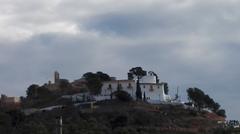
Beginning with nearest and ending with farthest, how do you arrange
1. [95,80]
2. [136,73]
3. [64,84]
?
[95,80] → [136,73] → [64,84]

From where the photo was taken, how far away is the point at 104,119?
364 ft

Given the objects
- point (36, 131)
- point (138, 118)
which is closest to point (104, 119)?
point (138, 118)

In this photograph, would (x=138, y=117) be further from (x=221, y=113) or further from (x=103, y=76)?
(x=103, y=76)

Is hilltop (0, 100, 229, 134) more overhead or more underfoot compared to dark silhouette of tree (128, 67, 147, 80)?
more underfoot

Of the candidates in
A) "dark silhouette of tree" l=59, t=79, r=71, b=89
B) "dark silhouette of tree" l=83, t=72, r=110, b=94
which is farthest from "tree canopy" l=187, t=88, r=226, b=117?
"dark silhouette of tree" l=59, t=79, r=71, b=89

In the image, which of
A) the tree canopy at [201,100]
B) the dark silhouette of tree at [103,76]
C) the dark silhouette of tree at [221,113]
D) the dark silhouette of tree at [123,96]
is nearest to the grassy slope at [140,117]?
the dark silhouette of tree at [123,96]

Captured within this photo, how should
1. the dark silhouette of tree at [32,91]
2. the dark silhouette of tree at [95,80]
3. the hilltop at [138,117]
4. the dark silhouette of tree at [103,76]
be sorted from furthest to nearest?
the dark silhouette of tree at [32,91] → the dark silhouette of tree at [103,76] → the dark silhouette of tree at [95,80] → the hilltop at [138,117]

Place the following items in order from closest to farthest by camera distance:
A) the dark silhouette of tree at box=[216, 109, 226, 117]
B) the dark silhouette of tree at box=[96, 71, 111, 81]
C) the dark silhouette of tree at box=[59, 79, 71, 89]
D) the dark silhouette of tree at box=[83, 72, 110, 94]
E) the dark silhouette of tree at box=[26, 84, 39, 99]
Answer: the dark silhouette of tree at box=[216, 109, 226, 117], the dark silhouette of tree at box=[83, 72, 110, 94], the dark silhouette of tree at box=[96, 71, 111, 81], the dark silhouette of tree at box=[26, 84, 39, 99], the dark silhouette of tree at box=[59, 79, 71, 89]

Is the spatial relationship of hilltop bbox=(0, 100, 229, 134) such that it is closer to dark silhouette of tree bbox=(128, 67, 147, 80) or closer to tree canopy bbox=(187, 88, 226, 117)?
tree canopy bbox=(187, 88, 226, 117)

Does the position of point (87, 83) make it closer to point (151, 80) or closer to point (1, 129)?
point (151, 80)

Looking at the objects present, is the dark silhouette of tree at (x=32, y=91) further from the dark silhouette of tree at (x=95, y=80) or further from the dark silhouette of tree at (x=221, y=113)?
the dark silhouette of tree at (x=221, y=113)

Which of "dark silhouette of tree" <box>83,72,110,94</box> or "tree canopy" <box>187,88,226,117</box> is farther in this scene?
"dark silhouette of tree" <box>83,72,110,94</box>

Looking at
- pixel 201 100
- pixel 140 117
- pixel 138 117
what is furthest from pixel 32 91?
pixel 138 117

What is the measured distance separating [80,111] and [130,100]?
14.4 meters
